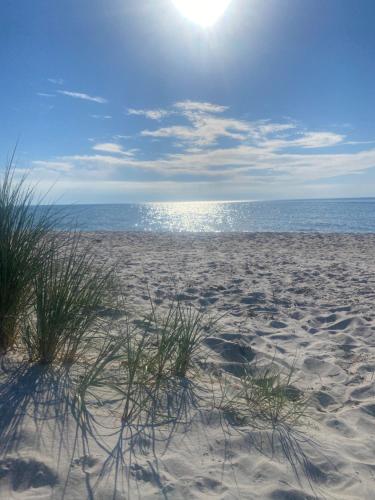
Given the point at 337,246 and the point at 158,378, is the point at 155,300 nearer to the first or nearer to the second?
the point at 158,378

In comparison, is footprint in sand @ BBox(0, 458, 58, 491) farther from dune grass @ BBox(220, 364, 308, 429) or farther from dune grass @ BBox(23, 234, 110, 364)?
dune grass @ BBox(220, 364, 308, 429)

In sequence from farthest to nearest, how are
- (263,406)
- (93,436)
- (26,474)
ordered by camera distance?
1. (263,406)
2. (93,436)
3. (26,474)

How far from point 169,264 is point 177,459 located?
6919 mm

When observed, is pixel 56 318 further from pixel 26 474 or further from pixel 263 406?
pixel 263 406

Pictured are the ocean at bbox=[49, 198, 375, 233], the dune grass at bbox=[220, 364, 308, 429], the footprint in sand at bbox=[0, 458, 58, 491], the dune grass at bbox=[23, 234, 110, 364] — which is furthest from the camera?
the ocean at bbox=[49, 198, 375, 233]

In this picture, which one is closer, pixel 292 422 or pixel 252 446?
pixel 252 446

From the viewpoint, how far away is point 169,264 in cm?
890

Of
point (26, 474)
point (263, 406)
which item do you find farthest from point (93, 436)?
point (263, 406)

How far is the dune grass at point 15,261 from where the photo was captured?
108 inches

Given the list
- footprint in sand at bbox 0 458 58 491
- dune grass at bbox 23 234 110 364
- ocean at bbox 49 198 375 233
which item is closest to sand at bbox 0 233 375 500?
footprint in sand at bbox 0 458 58 491

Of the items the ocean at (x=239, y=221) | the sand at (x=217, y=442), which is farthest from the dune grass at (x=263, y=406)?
the ocean at (x=239, y=221)

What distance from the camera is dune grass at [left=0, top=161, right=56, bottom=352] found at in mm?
2740

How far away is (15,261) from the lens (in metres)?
2.78

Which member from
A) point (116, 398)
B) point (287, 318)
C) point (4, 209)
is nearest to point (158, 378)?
point (116, 398)
